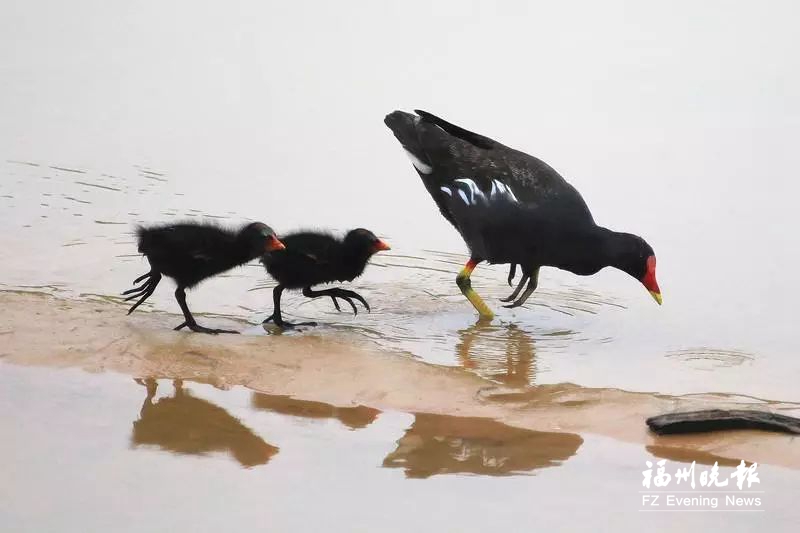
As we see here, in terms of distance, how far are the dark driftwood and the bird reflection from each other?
104cm

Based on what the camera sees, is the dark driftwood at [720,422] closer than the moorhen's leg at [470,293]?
Yes

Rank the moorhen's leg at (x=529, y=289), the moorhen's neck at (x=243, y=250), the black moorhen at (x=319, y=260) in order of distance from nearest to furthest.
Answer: the moorhen's neck at (x=243, y=250) < the black moorhen at (x=319, y=260) < the moorhen's leg at (x=529, y=289)

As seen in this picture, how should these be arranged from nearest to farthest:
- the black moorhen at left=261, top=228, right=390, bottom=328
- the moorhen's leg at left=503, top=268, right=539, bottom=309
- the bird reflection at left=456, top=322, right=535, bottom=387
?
the bird reflection at left=456, top=322, right=535, bottom=387 → the black moorhen at left=261, top=228, right=390, bottom=328 → the moorhen's leg at left=503, top=268, right=539, bottom=309

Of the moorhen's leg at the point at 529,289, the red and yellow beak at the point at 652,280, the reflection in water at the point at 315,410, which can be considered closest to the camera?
the reflection in water at the point at 315,410

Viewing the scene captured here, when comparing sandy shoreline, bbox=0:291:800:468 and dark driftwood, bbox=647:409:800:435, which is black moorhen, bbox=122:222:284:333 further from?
dark driftwood, bbox=647:409:800:435

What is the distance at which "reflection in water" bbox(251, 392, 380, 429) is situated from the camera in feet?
18.6

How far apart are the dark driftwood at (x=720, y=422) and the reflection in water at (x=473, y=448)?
39cm

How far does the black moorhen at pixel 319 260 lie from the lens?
7363mm

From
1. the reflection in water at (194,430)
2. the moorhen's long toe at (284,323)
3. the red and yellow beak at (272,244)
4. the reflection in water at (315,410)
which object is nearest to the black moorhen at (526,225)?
the moorhen's long toe at (284,323)

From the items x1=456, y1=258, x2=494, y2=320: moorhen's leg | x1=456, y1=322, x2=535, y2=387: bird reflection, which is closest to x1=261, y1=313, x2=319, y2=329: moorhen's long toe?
x1=456, y1=322, x2=535, y2=387: bird reflection

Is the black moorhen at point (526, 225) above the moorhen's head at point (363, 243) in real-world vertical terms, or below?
above

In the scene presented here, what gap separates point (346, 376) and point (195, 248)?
4.40 ft

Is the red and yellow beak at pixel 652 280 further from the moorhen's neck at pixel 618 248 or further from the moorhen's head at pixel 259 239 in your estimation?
the moorhen's head at pixel 259 239

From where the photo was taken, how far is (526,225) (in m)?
7.93
